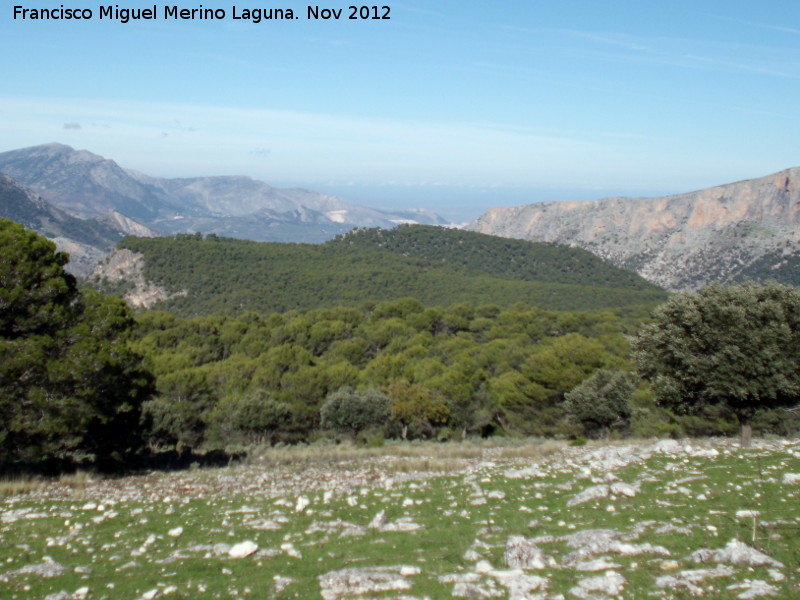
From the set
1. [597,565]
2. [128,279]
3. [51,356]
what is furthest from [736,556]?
[128,279]

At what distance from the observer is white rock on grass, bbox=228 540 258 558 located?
23.8ft

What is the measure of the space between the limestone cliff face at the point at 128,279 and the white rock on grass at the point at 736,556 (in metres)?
83.2

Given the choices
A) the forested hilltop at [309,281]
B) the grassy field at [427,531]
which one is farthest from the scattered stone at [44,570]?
the forested hilltop at [309,281]

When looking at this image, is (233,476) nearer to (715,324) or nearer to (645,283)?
(715,324)

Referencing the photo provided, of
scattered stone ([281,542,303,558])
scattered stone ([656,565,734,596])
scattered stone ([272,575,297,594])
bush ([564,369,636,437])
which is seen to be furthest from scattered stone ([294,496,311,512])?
bush ([564,369,636,437])

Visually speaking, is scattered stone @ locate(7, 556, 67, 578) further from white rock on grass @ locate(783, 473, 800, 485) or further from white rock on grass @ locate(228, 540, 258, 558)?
white rock on grass @ locate(783, 473, 800, 485)

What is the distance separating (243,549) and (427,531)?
2.28 metres

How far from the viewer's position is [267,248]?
350 ft

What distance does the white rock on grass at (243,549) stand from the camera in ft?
23.8

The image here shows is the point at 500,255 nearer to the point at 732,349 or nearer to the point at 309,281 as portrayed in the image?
the point at 309,281

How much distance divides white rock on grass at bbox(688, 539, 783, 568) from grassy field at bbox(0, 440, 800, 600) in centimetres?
2

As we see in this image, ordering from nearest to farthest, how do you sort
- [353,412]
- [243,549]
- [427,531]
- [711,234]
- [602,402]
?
[243,549]
[427,531]
[602,402]
[353,412]
[711,234]

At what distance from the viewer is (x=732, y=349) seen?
611 inches

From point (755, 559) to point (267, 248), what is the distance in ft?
343
